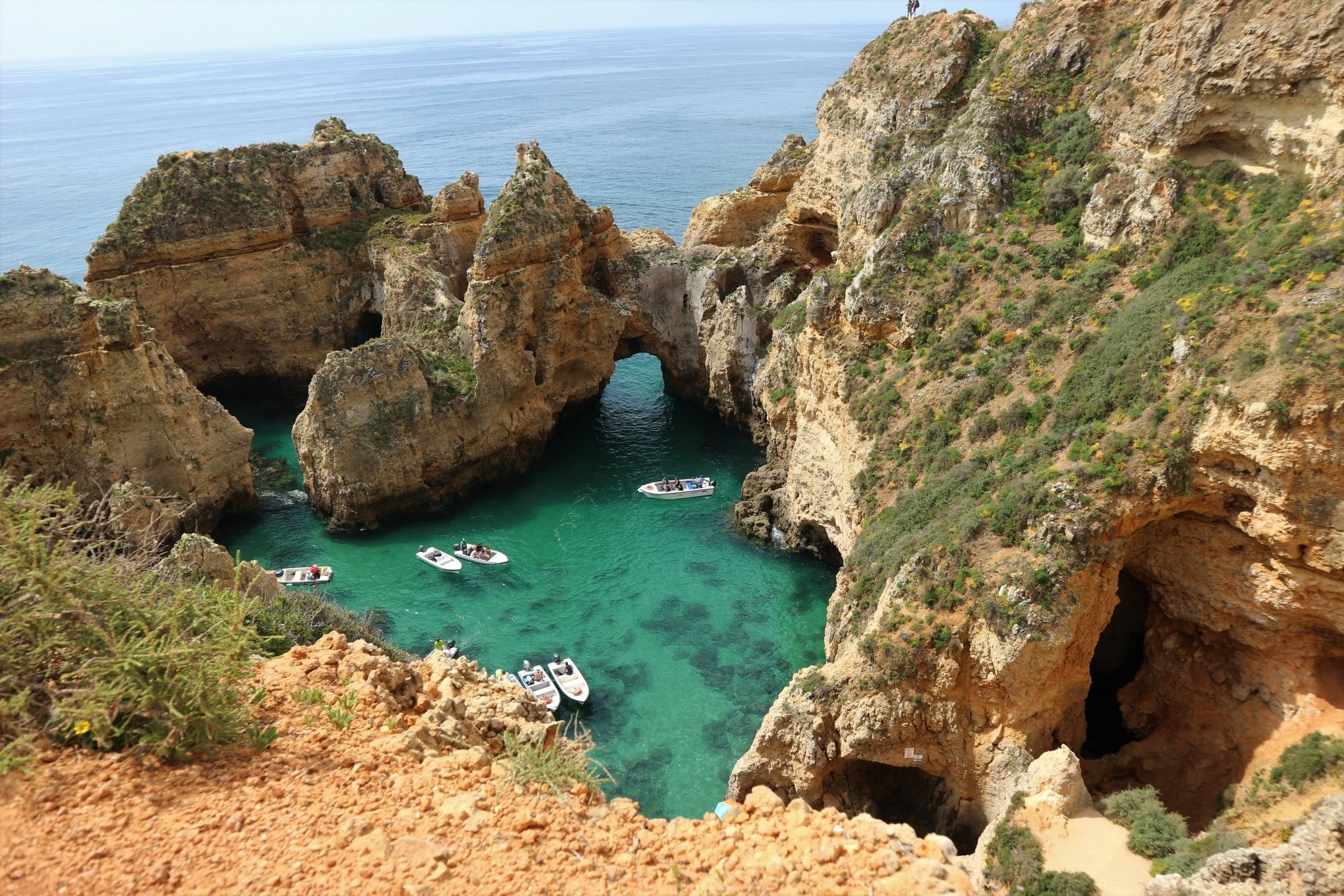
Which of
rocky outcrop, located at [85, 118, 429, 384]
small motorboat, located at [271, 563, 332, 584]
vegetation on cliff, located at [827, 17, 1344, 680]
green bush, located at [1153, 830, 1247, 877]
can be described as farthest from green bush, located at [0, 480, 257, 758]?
rocky outcrop, located at [85, 118, 429, 384]

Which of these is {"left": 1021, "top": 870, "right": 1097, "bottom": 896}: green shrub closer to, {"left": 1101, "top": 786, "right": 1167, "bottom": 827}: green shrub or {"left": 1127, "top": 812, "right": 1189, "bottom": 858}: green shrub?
{"left": 1127, "top": 812, "right": 1189, "bottom": 858}: green shrub

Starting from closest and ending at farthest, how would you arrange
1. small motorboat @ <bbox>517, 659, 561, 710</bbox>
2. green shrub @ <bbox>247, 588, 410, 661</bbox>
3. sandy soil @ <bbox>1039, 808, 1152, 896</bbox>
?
sandy soil @ <bbox>1039, 808, 1152, 896</bbox>, green shrub @ <bbox>247, 588, 410, 661</bbox>, small motorboat @ <bbox>517, 659, 561, 710</bbox>

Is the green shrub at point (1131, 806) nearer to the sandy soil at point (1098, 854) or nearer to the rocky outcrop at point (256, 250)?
the sandy soil at point (1098, 854)

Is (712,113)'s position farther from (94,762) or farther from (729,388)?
(94,762)

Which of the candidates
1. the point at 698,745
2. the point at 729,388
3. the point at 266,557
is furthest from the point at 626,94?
the point at 698,745

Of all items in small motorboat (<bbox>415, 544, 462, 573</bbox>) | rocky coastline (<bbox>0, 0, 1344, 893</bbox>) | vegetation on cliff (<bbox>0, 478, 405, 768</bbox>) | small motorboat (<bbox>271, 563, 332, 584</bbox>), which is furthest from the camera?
small motorboat (<bbox>415, 544, 462, 573</bbox>)

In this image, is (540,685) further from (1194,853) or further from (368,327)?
(368,327)
